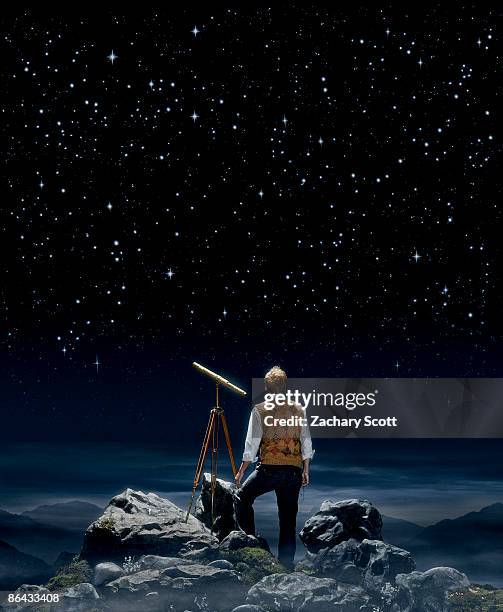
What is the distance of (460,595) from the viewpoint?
306 inches

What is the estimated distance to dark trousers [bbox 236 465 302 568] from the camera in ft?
25.4

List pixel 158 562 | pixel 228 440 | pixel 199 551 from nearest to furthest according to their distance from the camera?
pixel 158 562, pixel 199 551, pixel 228 440

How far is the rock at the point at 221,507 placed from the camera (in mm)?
7996

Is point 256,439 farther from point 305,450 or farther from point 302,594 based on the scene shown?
point 302,594

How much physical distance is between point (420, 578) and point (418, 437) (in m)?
1.31

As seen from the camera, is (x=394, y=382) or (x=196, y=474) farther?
(x=394, y=382)

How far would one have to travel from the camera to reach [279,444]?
7758 mm

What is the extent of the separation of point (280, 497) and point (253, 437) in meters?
0.58

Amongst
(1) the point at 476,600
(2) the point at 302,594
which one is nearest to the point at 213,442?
(2) the point at 302,594

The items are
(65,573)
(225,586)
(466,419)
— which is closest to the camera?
(225,586)

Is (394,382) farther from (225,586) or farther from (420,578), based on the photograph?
(225,586)

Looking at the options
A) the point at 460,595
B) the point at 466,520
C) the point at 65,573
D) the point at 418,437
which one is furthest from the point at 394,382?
the point at 65,573

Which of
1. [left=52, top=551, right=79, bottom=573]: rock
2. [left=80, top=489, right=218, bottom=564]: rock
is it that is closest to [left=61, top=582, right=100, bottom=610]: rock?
[left=80, top=489, right=218, bottom=564]: rock

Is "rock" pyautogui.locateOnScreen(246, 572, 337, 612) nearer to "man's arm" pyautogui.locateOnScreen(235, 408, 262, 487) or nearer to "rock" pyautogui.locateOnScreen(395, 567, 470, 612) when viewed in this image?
"rock" pyautogui.locateOnScreen(395, 567, 470, 612)
